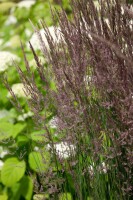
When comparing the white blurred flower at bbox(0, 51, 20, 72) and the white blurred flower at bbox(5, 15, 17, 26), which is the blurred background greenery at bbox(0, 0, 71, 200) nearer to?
the white blurred flower at bbox(0, 51, 20, 72)

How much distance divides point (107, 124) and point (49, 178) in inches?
15.6

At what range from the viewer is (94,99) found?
197cm

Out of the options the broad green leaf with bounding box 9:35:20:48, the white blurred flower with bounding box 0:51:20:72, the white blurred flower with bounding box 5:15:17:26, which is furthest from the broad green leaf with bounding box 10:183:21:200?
the white blurred flower with bounding box 5:15:17:26

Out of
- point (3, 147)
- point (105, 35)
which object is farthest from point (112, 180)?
point (3, 147)

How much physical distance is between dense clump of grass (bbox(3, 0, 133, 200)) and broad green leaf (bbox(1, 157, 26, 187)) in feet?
2.00

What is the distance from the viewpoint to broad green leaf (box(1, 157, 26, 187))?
264cm

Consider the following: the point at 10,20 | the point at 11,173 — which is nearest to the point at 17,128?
the point at 11,173

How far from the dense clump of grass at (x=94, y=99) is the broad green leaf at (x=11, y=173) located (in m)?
0.61

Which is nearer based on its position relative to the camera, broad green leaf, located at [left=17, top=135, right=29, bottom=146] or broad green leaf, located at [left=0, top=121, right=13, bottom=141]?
broad green leaf, located at [left=0, top=121, right=13, bottom=141]

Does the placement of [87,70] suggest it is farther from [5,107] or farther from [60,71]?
[5,107]

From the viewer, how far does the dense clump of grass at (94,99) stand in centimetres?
179

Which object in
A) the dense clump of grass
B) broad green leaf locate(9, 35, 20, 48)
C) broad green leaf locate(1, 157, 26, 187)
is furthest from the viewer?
broad green leaf locate(9, 35, 20, 48)

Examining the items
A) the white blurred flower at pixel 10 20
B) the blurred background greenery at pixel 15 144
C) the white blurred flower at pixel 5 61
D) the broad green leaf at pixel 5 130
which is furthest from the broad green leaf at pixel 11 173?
the white blurred flower at pixel 10 20

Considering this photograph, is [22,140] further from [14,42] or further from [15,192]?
[14,42]
